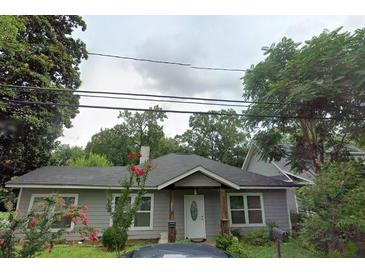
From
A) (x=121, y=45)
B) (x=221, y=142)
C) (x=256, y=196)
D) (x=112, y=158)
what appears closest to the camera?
(x=121, y=45)

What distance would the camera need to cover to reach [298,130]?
39.2 ft

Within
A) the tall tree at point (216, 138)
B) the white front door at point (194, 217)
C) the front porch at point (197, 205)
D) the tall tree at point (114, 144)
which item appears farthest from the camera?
the tall tree at point (216, 138)

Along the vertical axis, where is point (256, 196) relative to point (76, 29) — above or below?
below

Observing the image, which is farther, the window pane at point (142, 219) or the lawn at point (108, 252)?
the window pane at point (142, 219)

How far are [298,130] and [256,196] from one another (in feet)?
13.9

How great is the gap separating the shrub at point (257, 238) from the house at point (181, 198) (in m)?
0.81

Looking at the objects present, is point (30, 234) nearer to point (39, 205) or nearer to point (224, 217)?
point (39, 205)

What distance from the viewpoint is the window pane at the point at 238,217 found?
35.3ft

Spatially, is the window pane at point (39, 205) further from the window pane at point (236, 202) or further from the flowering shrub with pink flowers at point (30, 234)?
the window pane at point (236, 202)

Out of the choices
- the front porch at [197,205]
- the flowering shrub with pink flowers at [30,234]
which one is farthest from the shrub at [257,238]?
the flowering shrub with pink flowers at [30,234]

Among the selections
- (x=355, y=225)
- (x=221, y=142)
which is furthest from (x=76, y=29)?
(x=221, y=142)

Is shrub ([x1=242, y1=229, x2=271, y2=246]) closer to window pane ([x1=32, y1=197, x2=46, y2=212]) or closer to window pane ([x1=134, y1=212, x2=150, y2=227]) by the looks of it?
window pane ([x1=134, y1=212, x2=150, y2=227])
